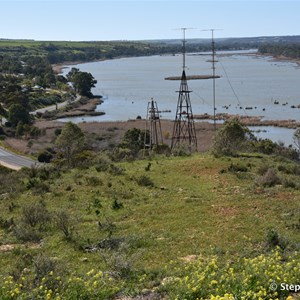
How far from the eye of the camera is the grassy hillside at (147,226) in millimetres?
7027

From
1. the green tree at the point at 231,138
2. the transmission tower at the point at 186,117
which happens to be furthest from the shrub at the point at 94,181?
the transmission tower at the point at 186,117

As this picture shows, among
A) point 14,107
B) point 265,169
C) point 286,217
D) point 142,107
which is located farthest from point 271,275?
point 142,107

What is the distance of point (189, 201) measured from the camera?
13.2 metres

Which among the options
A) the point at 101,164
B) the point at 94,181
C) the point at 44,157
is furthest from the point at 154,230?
the point at 44,157

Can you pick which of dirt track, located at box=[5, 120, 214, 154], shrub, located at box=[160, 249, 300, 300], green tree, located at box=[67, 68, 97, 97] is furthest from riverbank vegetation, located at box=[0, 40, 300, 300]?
green tree, located at box=[67, 68, 97, 97]

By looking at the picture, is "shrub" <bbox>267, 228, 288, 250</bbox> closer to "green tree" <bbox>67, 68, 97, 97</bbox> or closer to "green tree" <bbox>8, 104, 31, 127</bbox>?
"green tree" <bbox>8, 104, 31, 127</bbox>

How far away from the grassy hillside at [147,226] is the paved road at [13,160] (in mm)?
15195

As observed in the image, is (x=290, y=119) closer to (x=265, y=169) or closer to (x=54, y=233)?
(x=265, y=169)

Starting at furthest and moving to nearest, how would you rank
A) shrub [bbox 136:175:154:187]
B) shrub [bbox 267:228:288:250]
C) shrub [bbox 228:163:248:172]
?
shrub [bbox 228:163:248:172] < shrub [bbox 136:175:154:187] < shrub [bbox 267:228:288:250]

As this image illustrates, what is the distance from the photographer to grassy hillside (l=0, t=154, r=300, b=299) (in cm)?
703

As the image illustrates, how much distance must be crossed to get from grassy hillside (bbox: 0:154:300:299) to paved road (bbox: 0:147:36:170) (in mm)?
15195

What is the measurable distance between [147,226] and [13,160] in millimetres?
26399

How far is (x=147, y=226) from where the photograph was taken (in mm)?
11117

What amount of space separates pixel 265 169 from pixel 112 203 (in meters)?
5.90
